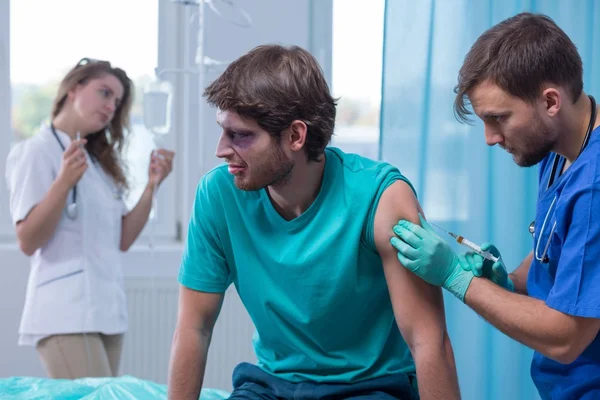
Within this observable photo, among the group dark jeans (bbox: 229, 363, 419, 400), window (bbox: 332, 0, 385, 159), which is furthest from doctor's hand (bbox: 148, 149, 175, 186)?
dark jeans (bbox: 229, 363, 419, 400)

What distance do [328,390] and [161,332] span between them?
164 cm

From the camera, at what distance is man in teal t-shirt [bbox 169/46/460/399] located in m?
1.41

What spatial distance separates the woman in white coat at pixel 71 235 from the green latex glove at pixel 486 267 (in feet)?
4.02

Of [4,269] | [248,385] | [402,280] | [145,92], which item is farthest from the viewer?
[4,269]

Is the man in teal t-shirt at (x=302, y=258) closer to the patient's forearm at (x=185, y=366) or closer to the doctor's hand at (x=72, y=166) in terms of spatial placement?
the patient's forearm at (x=185, y=366)

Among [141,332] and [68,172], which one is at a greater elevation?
[68,172]

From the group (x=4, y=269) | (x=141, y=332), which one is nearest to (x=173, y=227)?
(x=141, y=332)

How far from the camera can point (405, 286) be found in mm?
1393

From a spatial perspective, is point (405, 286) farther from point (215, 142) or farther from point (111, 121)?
point (215, 142)

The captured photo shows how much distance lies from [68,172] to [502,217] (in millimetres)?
1287

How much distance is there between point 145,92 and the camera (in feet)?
7.82

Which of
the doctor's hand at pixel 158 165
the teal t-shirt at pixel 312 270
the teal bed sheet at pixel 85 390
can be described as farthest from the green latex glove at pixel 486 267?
the doctor's hand at pixel 158 165

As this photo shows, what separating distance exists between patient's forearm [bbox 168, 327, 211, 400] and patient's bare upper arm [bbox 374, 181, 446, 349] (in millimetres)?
427

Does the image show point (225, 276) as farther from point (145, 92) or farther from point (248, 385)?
point (145, 92)
